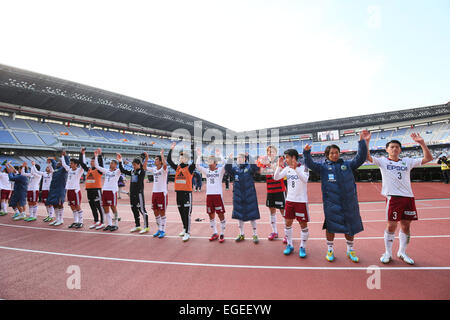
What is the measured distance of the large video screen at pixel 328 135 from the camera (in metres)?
40.4

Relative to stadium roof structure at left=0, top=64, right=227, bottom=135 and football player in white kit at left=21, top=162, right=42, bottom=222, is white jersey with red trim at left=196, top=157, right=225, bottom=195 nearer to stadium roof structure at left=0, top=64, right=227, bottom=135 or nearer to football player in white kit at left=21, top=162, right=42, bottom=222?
football player in white kit at left=21, top=162, right=42, bottom=222

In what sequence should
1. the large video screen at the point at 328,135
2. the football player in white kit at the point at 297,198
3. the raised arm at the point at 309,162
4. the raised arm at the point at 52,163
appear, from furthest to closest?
the large video screen at the point at 328,135 → the raised arm at the point at 52,163 → the football player in white kit at the point at 297,198 → the raised arm at the point at 309,162

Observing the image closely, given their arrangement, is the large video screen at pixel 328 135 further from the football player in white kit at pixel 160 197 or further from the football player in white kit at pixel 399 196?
the football player in white kit at pixel 160 197

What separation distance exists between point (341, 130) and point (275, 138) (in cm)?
1427

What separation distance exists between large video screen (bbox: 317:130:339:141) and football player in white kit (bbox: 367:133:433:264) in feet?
138

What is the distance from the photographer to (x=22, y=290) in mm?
2807

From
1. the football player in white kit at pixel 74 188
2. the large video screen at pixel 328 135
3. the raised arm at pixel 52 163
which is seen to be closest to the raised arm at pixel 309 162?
the football player in white kit at pixel 74 188

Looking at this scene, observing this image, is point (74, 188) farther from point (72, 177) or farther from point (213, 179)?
point (213, 179)

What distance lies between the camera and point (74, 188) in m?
6.31

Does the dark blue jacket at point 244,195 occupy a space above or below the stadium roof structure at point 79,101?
below

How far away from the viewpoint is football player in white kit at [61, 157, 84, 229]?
6.29 meters

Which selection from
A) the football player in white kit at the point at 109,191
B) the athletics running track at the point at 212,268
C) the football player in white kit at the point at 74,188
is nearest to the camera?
the athletics running track at the point at 212,268

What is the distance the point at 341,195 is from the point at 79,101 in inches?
1610
